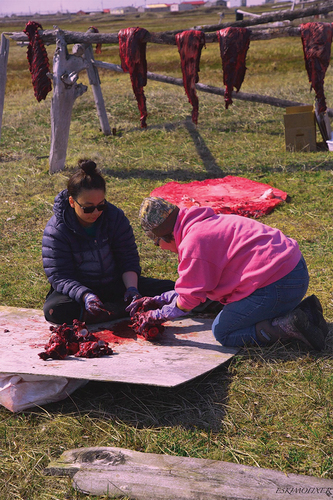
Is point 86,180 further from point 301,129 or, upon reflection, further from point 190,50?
point 301,129

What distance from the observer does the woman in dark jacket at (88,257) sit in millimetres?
3717

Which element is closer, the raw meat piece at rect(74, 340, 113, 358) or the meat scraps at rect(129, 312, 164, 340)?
the raw meat piece at rect(74, 340, 113, 358)

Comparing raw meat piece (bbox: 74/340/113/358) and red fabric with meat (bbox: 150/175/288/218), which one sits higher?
red fabric with meat (bbox: 150/175/288/218)

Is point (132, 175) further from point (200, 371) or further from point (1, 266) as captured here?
point (200, 371)

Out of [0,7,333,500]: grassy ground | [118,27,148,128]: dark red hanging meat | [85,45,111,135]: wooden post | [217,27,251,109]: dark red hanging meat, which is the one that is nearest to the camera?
[0,7,333,500]: grassy ground

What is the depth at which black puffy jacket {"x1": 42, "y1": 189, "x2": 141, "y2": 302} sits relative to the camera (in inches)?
155

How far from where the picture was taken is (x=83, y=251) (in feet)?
13.3

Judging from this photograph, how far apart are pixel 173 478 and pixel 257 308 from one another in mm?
1360

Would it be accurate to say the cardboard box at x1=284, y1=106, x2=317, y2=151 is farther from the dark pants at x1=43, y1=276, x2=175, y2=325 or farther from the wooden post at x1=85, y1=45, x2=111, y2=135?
the dark pants at x1=43, y1=276, x2=175, y2=325

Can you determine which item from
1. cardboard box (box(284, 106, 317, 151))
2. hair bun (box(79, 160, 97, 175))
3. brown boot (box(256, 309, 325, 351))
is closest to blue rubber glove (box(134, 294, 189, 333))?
brown boot (box(256, 309, 325, 351))

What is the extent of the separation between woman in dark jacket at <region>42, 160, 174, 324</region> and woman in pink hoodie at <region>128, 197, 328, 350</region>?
0.55 meters

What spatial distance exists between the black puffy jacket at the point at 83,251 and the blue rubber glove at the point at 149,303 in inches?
15.9

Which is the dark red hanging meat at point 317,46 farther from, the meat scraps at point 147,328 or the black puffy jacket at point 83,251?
the meat scraps at point 147,328

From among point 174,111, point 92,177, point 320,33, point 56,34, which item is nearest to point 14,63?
point 174,111
